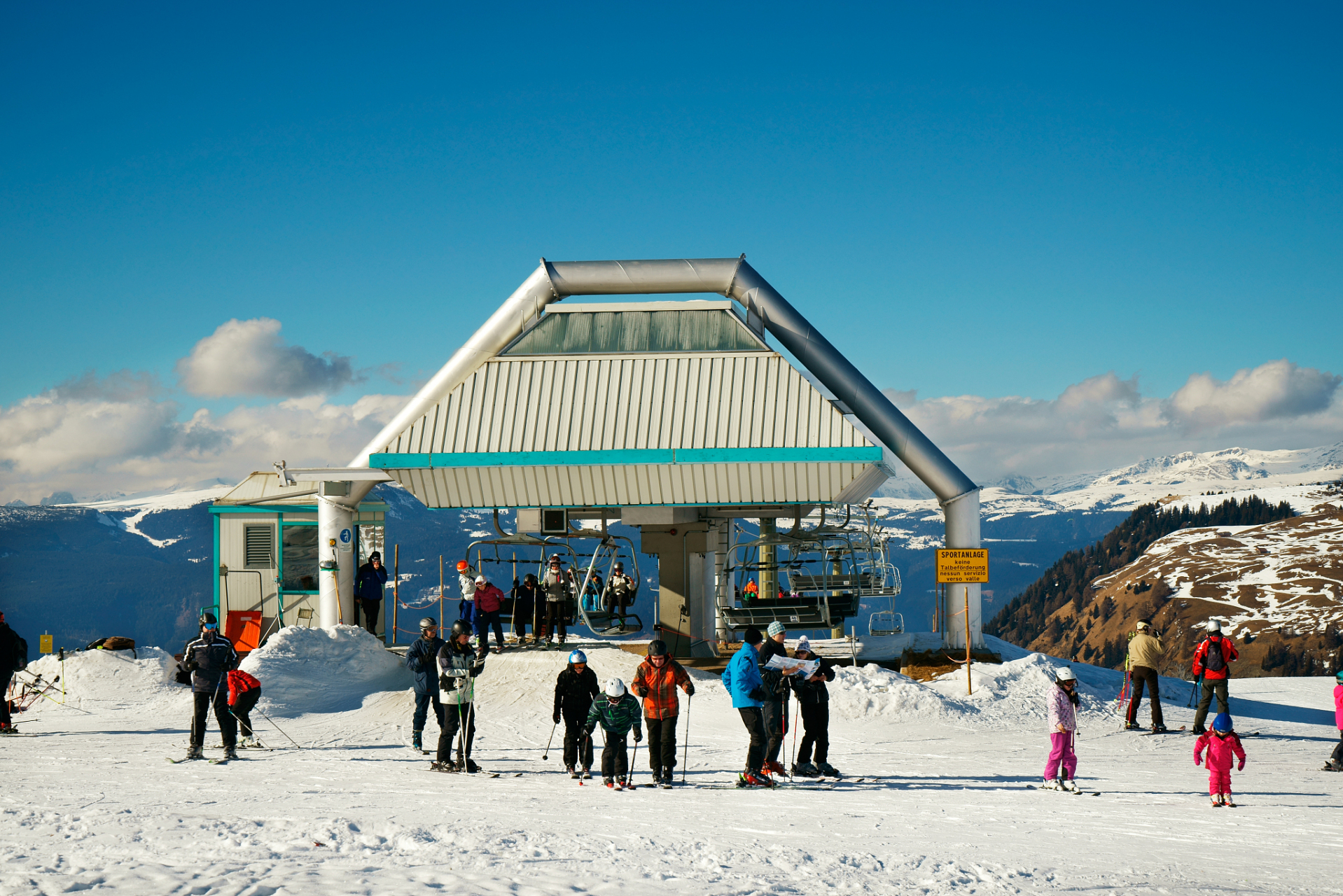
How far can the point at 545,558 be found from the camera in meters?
23.0

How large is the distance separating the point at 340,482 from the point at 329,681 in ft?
16.6

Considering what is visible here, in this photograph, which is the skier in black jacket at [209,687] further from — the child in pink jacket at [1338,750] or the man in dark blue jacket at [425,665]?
the child in pink jacket at [1338,750]

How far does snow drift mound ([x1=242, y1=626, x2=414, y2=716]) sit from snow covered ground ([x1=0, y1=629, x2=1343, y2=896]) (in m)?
0.08

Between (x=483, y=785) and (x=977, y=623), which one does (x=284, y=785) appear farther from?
(x=977, y=623)

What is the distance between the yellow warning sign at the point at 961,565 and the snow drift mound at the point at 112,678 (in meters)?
13.8

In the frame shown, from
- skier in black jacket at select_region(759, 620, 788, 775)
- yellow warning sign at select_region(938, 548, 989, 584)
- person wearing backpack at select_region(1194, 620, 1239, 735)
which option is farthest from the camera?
yellow warning sign at select_region(938, 548, 989, 584)

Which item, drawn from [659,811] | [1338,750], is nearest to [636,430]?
[659,811]

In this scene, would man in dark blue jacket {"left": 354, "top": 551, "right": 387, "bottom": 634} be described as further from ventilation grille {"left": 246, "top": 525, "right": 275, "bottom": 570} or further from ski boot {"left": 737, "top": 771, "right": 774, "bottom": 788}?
ski boot {"left": 737, "top": 771, "right": 774, "bottom": 788}

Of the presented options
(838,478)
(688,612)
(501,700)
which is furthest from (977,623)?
(501,700)

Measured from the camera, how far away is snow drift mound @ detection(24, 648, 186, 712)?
19.4 metres

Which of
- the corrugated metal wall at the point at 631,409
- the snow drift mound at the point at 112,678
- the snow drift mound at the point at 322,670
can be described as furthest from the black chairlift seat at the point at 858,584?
the snow drift mound at the point at 112,678

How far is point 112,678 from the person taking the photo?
20562 mm

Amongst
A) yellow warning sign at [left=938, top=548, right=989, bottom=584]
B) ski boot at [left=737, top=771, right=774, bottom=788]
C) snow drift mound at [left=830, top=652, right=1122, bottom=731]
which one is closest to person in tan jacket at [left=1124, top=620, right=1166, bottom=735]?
snow drift mound at [left=830, top=652, right=1122, bottom=731]

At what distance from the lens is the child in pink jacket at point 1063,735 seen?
11789mm
